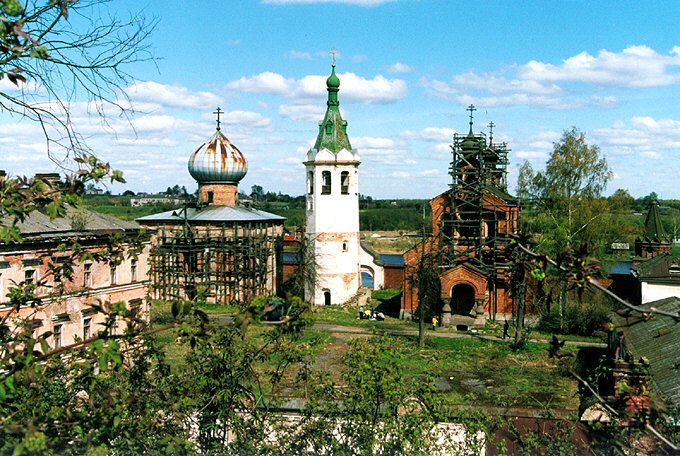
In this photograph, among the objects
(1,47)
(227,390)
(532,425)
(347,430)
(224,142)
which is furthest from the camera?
(224,142)

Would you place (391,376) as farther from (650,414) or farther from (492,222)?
(492,222)

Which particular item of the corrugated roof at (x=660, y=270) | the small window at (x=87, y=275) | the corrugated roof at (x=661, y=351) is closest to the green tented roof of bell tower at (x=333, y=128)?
the corrugated roof at (x=660, y=270)

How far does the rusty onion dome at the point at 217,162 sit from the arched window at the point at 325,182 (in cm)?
645

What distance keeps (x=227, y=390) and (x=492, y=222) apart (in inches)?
1078

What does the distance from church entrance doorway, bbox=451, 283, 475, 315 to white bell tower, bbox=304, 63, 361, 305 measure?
5603 millimetres

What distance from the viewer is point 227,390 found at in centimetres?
816

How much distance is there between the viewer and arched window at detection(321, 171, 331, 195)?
35.7 metres

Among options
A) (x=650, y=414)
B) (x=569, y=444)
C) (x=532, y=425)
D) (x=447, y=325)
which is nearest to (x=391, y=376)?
(x=569, y=444)

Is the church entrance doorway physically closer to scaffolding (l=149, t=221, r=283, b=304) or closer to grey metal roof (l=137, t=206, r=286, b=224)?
scaffolding (l=149, t=221, r=283, b=304)

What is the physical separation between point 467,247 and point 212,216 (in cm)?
1389

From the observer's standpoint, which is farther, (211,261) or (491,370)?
(211,261)

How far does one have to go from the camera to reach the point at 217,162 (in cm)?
3881

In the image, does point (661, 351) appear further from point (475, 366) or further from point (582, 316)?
point (582, 316)

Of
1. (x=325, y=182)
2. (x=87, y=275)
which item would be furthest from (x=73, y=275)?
(x=325, y=182)
